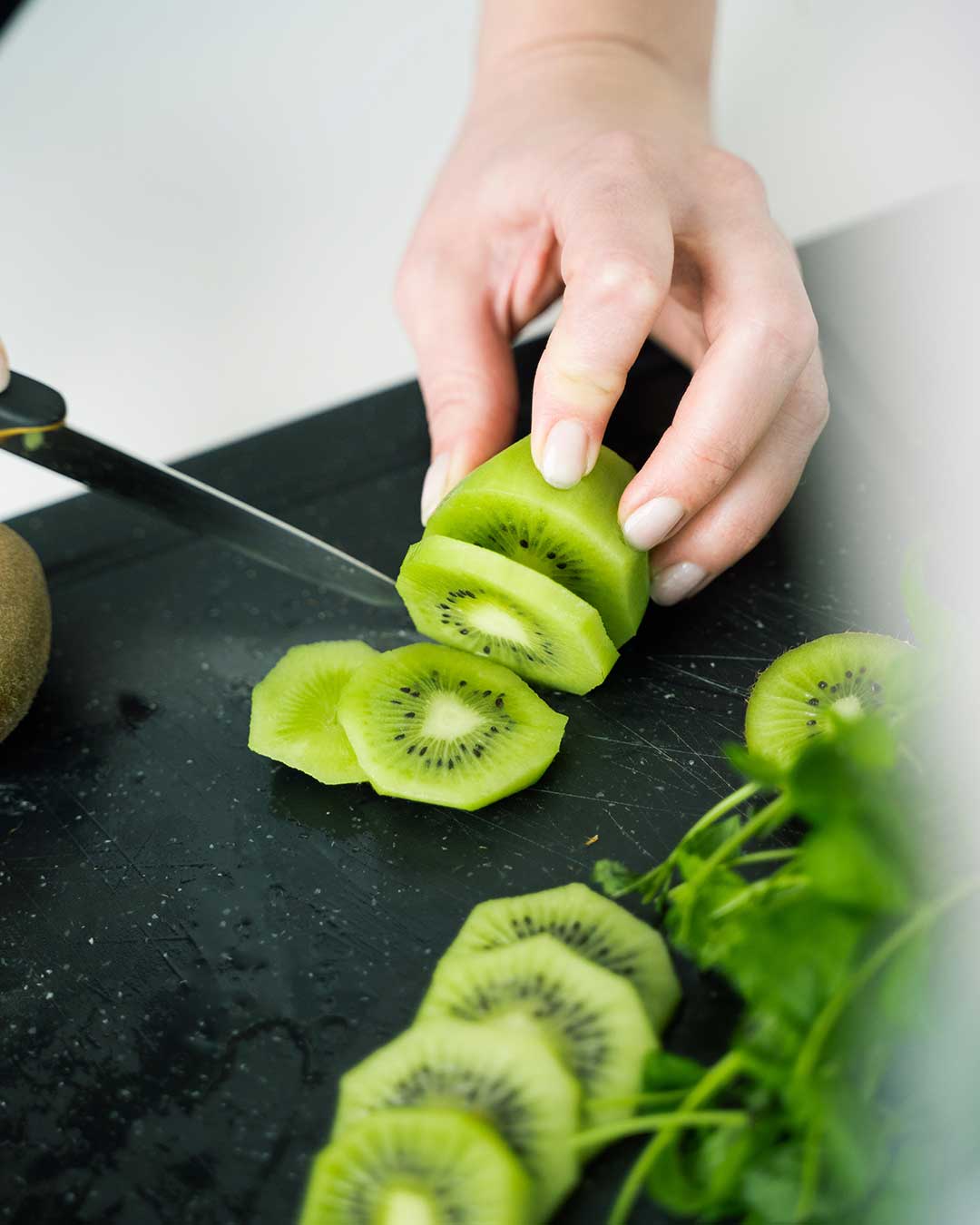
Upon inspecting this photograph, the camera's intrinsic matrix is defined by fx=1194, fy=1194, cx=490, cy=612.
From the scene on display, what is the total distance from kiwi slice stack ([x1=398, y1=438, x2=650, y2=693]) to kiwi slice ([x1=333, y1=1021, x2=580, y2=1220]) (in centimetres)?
48

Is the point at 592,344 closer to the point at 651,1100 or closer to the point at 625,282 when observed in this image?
the point at 625,282

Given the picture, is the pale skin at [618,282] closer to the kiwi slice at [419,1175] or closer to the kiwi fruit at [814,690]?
the kiwi fruit at [814,690]

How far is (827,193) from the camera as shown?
91.8 inches

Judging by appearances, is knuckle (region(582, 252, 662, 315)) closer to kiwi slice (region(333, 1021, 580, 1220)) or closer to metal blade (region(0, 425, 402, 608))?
metal blade (region(0, 425, 402, 608))

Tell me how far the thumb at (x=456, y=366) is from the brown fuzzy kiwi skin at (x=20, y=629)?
1.67 feet

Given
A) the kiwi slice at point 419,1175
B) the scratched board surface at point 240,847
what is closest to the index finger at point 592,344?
the scratched board surface at point 240,847

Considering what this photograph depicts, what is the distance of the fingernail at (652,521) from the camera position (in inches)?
52.6

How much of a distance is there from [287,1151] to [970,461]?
1191 mm

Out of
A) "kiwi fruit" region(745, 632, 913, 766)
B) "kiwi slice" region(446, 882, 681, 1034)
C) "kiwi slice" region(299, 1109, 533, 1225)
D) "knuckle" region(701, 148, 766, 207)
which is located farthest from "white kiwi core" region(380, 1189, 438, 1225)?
"knuckle" region(701, 148, 766, 207)

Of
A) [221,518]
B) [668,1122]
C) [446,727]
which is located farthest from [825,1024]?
[221,518]

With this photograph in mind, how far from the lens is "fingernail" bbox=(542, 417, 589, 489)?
130cm

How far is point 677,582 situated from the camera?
4.81ft

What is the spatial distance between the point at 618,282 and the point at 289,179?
1.53 meters

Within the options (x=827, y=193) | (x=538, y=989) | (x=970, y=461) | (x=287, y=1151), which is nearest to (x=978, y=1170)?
(x=538, y=989)
